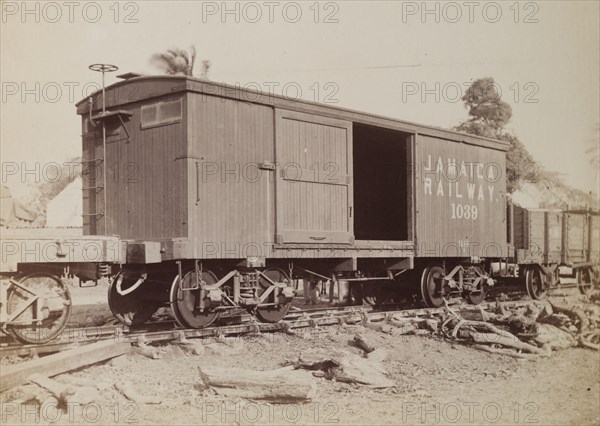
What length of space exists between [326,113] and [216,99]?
220 centimetres

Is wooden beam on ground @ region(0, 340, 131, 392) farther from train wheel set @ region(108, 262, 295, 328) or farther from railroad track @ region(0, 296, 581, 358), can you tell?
train wheel set @ region(108, 262, 295, 328)

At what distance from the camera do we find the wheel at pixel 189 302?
9180 millimetres

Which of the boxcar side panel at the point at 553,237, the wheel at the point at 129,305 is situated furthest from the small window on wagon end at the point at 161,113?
the boxcar side panel at the point at 553,237

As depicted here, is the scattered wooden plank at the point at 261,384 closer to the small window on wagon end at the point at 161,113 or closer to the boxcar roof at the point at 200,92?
the small window on wagon end at the point at 161,113

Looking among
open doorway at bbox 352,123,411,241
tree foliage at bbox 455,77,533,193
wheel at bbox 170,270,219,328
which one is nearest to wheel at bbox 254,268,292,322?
wheel at bbox 170,270,219,328

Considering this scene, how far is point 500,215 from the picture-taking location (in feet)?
49.8

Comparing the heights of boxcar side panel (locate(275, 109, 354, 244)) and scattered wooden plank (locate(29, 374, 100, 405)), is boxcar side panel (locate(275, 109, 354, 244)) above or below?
above

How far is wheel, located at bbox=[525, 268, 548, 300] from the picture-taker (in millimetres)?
16594

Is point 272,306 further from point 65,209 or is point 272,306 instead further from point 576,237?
point 65,209

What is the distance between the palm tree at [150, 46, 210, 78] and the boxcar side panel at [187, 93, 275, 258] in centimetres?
1708

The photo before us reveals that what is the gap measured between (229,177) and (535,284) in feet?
34.7

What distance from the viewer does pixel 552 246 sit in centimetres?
1728

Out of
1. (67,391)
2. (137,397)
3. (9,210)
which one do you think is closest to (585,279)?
(9,210)

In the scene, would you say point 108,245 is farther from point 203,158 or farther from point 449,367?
point 449,367
